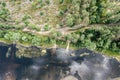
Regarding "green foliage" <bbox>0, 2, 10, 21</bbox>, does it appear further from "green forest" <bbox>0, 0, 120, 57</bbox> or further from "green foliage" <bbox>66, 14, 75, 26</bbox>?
"green foliage" <bbox>66, 14, 75, 26</bbox>

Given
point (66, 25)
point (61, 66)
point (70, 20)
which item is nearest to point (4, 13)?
point (66, 25)

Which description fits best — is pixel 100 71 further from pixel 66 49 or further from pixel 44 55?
pixel 44 55

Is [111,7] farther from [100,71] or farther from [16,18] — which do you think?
[16,18]

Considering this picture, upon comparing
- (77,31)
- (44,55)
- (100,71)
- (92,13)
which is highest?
(92,13)

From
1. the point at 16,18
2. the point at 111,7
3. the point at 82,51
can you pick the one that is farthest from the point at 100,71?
the point at 16,18

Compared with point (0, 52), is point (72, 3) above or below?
above

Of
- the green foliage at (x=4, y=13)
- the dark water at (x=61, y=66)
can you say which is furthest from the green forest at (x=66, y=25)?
the dark water at (x=61, y=66)

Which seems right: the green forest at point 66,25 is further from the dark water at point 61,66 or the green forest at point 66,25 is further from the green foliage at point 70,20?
the dark water at point 61,66
